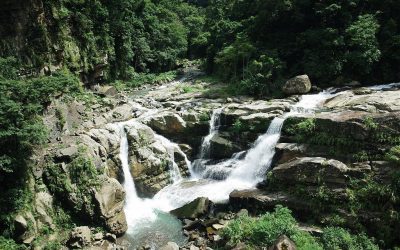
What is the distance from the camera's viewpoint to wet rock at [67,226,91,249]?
14716mm

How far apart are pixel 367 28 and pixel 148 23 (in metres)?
28.1

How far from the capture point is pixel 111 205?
651 inches

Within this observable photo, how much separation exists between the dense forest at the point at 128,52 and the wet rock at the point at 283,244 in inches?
159

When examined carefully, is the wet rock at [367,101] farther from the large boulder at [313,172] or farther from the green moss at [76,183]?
the green moss at [76,183]

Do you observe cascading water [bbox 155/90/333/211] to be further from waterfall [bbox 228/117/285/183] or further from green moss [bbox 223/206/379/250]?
green moss [bbox 223/206/379/250]

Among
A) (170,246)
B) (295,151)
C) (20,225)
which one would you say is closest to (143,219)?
(170,246)

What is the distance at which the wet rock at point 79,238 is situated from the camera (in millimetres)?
14716

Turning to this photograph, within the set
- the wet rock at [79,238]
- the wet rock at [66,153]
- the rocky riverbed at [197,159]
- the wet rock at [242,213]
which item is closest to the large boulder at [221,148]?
the rocky riverbed at [197,159]

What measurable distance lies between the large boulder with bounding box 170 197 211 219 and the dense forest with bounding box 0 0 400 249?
23.1 ft

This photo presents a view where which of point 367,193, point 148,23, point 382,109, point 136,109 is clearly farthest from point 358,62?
point 148,23

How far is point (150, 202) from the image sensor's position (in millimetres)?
19156

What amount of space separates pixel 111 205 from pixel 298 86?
1643cm

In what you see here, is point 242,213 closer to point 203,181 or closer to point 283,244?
point 283,244

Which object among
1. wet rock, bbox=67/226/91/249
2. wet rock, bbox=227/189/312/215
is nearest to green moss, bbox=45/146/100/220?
wet rock, bbox=67/226/91/249
